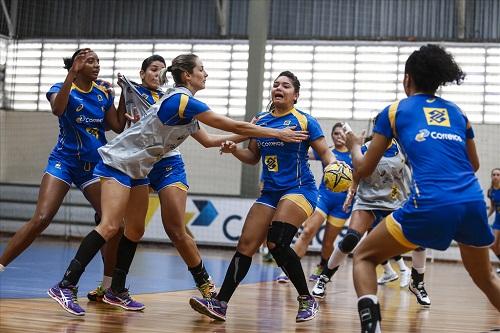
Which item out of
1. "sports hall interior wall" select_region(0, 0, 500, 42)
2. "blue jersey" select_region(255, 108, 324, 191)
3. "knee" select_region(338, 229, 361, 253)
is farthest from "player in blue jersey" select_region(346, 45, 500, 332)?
"sports hall interior wall" select_region(0, 0, 500, 42)

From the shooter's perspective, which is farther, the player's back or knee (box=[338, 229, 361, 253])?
knee (box=[338, 229, 361, 253])

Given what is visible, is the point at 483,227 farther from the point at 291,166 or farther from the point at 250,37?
the point at 250,37

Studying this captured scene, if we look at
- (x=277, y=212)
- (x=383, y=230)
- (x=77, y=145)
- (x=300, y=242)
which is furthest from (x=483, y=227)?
(x=300, y=242)

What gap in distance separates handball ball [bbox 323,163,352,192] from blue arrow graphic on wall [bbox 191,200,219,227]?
40.0ft

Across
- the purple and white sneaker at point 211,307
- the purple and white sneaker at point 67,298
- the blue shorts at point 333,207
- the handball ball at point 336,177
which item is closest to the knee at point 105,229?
the purple and white sneaker at point 67,298

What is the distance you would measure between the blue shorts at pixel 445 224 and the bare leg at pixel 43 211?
320cm

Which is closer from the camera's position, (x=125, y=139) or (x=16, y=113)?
(x=125, y=139)

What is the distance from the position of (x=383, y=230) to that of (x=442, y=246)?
33 centimetres

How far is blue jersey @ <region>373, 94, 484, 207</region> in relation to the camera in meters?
4.05

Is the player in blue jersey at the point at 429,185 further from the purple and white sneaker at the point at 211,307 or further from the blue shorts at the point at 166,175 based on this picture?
the blue shorts at the point at 166,175

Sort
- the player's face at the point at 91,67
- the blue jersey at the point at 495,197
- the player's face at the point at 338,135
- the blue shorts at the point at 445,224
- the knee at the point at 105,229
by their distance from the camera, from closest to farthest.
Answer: the blue shorts at the point at 445,224, the knee at the point at 105,229, the player's face at the point at 91,67, the player's face at the point at 338,135, the blue jersey at the point at 495,197

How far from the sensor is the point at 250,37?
728 inches

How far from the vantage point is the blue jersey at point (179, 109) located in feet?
18.2

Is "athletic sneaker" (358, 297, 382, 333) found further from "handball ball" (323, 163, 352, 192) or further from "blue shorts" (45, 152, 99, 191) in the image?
"blue shorts" (45, 152, 99, 191)
